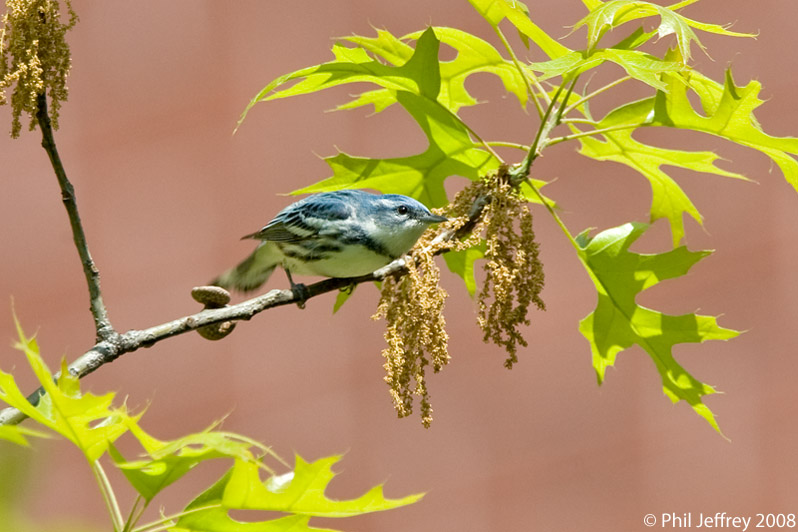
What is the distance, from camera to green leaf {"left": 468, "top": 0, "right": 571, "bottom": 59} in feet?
4.96

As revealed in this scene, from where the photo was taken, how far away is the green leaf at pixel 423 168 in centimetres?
176

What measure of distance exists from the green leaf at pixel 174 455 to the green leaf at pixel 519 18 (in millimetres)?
814

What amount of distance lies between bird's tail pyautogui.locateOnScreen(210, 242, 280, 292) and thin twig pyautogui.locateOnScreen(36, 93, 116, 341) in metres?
0.80

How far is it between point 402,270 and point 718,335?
688 millimetres

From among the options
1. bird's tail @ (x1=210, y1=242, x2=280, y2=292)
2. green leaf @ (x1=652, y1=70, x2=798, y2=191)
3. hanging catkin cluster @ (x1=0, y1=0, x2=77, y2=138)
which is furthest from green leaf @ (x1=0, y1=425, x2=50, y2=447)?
bird's tail @ (x1=210, y1=242, x2=280, y2=292)

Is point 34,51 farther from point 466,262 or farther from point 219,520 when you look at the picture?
point 466,262

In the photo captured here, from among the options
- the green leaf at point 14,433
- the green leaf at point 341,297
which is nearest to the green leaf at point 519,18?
the green leaf at point 341,297

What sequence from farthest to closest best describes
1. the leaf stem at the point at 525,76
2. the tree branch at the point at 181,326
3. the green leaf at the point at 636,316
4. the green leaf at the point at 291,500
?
the green leaf at the point at 636,316 < the leaf stem at the point at 525,76 < the tree branch at the point at 181,326 < the green leaf at the point at 291,500

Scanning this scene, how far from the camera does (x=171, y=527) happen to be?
1196mm

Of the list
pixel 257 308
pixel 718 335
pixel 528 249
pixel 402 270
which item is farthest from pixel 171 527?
pixel 718 335

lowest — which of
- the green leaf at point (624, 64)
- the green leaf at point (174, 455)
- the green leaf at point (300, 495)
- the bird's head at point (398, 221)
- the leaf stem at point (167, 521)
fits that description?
the leaf stem at point (167, 521)

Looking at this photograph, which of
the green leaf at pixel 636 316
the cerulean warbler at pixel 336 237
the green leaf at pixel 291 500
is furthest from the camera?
the cerulean warbler at pixel 336 237

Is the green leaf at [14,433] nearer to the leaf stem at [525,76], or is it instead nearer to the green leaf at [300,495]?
the green leaf at [300,495]

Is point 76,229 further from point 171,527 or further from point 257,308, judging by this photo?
point 171,527
